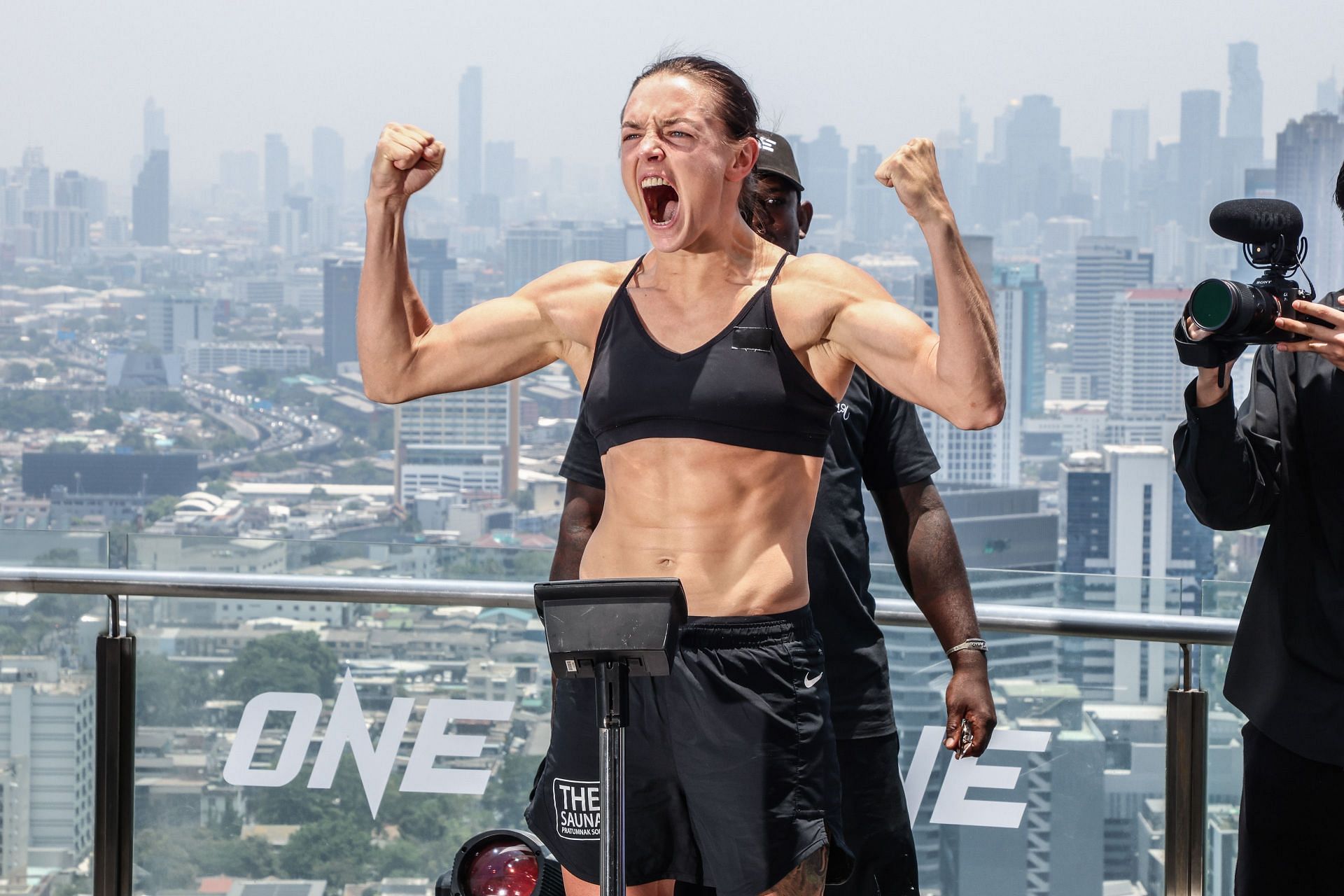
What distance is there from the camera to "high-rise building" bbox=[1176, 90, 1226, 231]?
141 ft

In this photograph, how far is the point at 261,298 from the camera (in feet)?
147

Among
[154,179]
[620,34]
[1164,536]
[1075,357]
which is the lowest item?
[1164,536]

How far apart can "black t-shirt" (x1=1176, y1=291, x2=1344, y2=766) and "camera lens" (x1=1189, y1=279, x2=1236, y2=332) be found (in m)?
0.13

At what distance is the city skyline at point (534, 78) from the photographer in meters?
53.9

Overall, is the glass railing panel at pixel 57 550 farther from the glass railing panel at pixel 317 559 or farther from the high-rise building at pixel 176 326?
the high-rise building at pixel 176 326

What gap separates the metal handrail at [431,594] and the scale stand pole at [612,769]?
994mm

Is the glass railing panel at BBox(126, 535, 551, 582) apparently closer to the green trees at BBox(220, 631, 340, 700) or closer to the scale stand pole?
the green trees at BBox(220, 631, 340, 700)

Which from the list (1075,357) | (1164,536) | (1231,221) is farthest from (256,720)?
(1075,357)

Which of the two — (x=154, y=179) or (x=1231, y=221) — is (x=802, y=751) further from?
(x=154, y=179)

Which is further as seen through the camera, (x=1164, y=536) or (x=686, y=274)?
(x=1164, y=536)

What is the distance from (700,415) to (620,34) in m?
64.6

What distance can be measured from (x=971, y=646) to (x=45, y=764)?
1771 mm

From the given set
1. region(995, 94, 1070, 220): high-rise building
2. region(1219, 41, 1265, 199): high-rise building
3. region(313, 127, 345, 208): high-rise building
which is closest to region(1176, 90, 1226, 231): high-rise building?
region(1219, 41, 1265, 199): high-rise building

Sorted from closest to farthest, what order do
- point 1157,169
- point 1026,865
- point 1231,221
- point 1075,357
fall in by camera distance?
point 1231,221, point 1026,865, point 1075,357, point 1157,169
